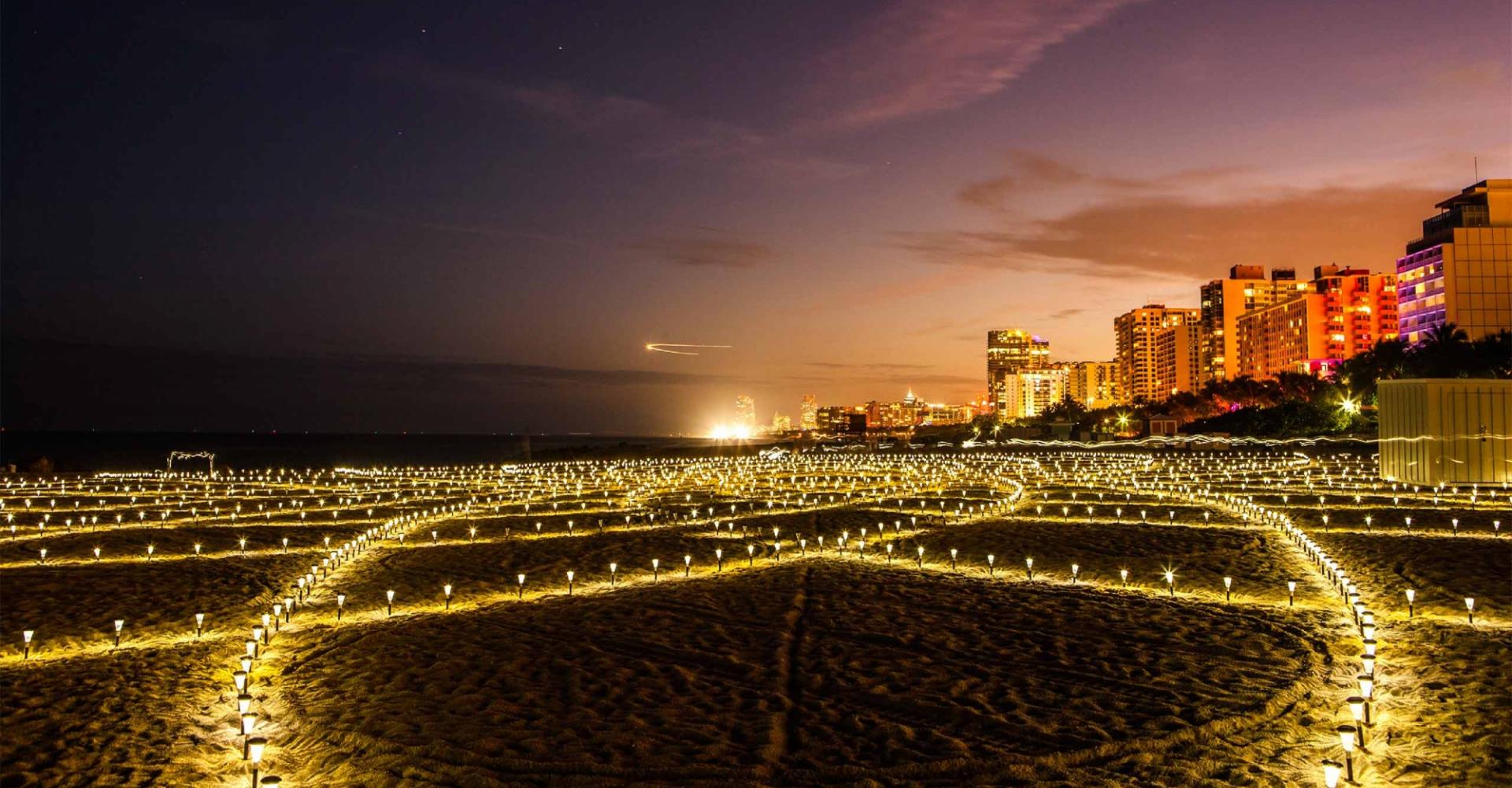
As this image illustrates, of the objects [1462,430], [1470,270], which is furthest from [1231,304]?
[1462,430]

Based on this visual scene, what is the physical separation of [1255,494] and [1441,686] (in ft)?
68.4

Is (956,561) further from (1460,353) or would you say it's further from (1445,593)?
(1460,353)

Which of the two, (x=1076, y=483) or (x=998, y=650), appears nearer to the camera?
(x=998, y=650)

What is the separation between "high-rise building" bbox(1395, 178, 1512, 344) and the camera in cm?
10512

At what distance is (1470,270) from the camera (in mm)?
106312

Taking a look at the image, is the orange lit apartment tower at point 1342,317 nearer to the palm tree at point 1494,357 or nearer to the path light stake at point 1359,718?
the palm tree at point 1494,357

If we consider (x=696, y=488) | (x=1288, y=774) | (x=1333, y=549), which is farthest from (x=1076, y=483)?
(x=1288, y=774)

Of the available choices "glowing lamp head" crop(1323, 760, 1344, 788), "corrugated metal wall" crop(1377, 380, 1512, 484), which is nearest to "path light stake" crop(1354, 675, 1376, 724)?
"glowing lamp head" crop(1323, 760, 1344, 788)

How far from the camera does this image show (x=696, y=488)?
3531 centimetres

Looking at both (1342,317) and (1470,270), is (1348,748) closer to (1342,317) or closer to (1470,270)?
(1470,270)

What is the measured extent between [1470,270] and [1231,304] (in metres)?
69.3

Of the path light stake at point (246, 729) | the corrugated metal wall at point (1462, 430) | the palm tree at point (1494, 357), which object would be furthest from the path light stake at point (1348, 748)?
the palm tree at point (1494, 357)

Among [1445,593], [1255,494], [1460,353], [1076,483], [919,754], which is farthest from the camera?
[1460,353]

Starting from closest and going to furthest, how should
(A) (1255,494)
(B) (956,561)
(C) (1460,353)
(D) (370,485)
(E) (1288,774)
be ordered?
1. (E) (1288,774)
2. (B) (956,561)
3. (A) (1255,494)
4. (D) (370,485)
5. (C) (1460,353)
